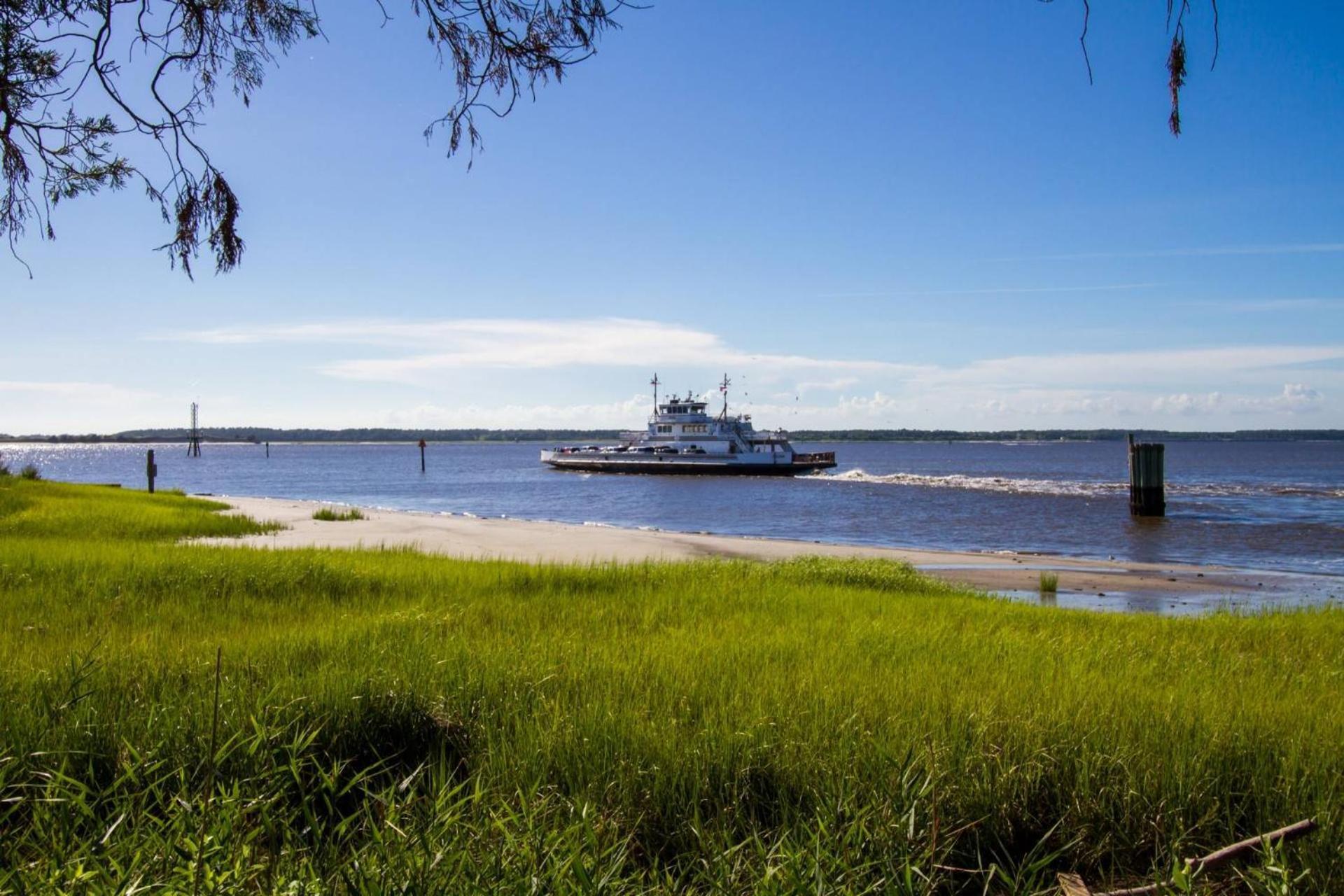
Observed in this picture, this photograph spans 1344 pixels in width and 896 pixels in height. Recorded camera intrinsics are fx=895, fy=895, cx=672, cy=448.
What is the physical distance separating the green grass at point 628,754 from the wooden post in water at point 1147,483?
113 feet

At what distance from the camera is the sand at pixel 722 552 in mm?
17500

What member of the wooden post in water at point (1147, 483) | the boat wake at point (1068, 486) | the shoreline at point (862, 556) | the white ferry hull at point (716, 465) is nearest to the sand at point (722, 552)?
the shoreline at point (862, 556)

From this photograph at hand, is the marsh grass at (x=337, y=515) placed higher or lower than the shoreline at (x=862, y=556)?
higher

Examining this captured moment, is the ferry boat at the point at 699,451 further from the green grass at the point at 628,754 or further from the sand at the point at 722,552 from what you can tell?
the green grass at the point at 628,754

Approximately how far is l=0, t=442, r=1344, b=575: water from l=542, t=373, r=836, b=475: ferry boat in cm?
208

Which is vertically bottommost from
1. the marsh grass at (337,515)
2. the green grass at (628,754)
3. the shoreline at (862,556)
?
the shoreline at (862,556)

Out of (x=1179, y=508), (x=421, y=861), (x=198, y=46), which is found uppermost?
(x=198, y=46)

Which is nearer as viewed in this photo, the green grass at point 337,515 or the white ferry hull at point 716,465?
the green grass at point 337,515

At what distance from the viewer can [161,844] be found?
2.72 meters

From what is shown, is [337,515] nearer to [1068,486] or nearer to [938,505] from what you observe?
[938,505]

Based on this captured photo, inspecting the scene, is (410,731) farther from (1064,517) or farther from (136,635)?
(1064,517)

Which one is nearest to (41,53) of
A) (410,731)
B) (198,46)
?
(198,46)

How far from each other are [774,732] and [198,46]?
5.27 m

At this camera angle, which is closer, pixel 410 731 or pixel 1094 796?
pixel 1094 796
